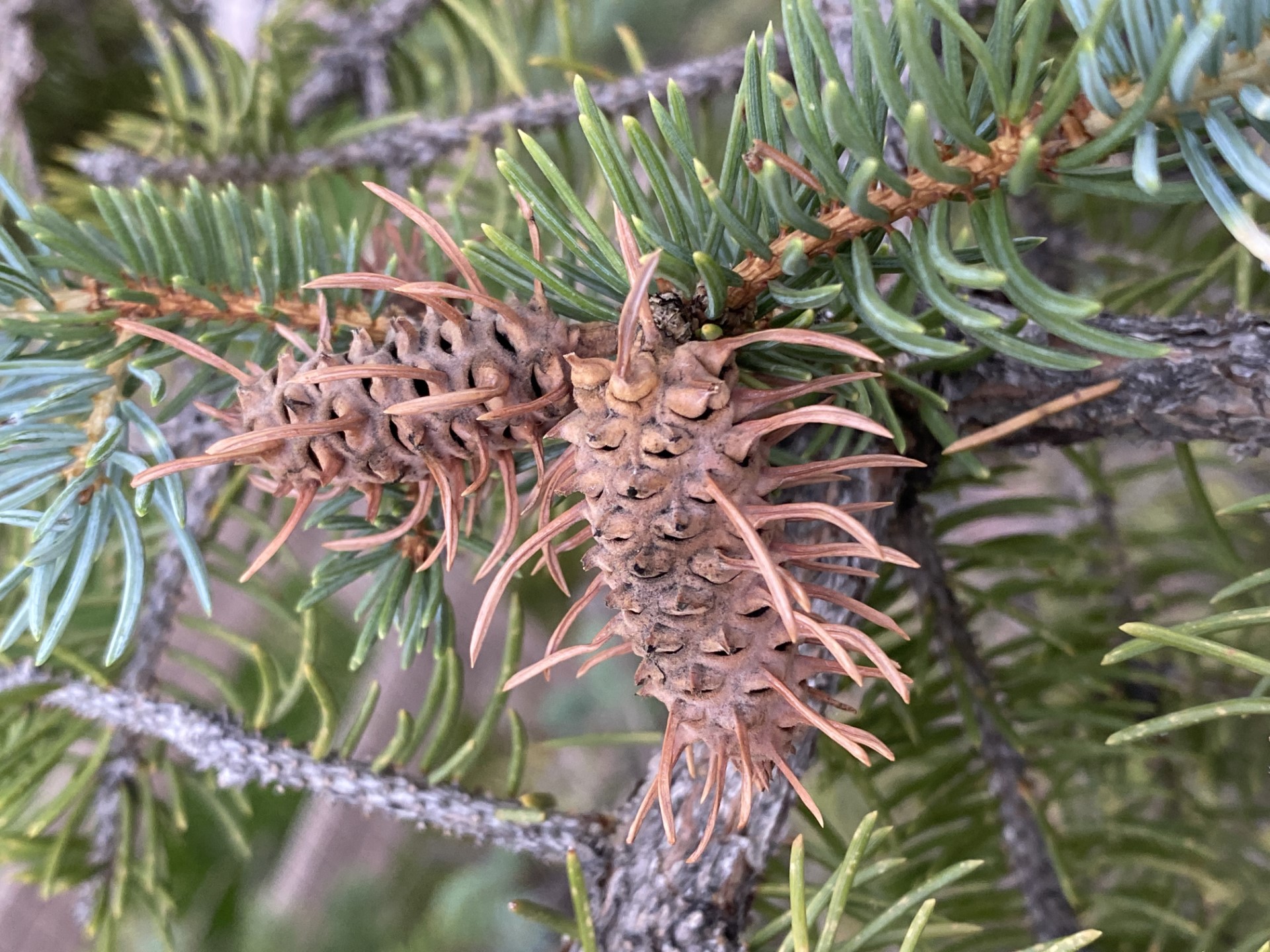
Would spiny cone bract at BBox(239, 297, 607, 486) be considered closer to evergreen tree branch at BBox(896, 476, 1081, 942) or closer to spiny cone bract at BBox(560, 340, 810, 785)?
spiny cone bract at BBox(560, 340, 810, 785)

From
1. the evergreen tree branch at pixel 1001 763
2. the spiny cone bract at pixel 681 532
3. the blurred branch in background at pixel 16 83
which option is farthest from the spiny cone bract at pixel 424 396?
the blurred branch in background at pixel 16 83

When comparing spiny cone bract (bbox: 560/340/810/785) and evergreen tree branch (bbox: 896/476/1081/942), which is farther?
evergreen tree branch (bbox: 896/476/1081/942)

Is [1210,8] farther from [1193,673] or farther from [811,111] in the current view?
[1193,673]

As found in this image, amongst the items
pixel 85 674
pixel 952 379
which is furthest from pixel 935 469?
pixel 85 674

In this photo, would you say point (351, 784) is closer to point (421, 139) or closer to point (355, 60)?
point (421, 139)

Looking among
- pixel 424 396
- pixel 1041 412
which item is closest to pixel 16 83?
pixel 424 396

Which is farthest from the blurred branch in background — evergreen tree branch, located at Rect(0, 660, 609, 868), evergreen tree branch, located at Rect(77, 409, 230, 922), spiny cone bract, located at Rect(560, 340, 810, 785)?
spiny cone bract, located at Rect(560, 340, 810, 785)

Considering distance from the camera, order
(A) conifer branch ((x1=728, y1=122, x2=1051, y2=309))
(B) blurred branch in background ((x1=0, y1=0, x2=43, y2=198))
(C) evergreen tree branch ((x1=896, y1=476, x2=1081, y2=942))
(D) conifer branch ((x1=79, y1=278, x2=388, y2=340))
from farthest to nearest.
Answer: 1. (B) blurred branch in background ((x1=0, y1=0, x2=43, y2=198))
2. (C) evergreen tree branch ((x1=896, y1=476, x2=1081, y2=942))
3. (D) conifer branch ((x1=79, y1=278, x2=388, y2=340))
4. (A) conifer branch ((x1=728, y1=122, x2=1051, y2=309))
